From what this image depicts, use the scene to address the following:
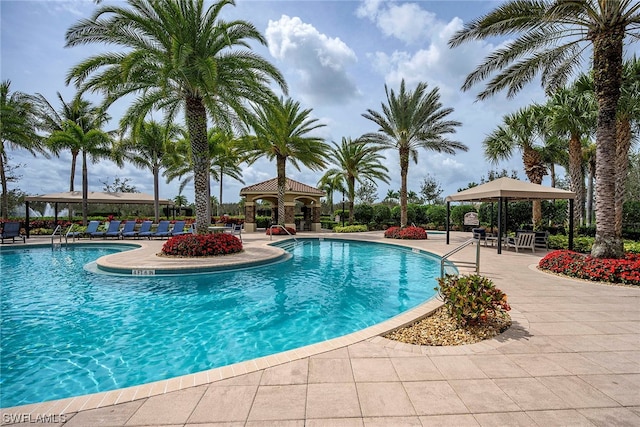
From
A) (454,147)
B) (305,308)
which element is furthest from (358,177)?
(305,308)

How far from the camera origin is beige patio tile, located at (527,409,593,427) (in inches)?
97.4

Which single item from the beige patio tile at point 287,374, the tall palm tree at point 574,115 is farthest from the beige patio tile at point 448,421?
the tall palm tree at point 574,115

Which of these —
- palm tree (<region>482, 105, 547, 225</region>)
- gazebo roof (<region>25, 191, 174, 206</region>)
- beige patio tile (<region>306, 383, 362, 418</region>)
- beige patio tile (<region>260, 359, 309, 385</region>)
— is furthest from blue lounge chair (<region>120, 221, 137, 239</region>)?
palm tree (<region>482, 105, 547, 225</region>)

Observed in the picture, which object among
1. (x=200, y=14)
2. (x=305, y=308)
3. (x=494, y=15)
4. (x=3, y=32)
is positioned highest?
(x=200, y=14)

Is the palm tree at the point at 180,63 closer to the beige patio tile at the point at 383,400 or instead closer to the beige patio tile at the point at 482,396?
the beige patio tile at the point at 383,400

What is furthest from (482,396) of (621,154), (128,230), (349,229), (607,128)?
(349,229)

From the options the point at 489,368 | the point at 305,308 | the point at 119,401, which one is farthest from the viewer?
the point at 305,308

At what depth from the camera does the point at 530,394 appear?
288 cm

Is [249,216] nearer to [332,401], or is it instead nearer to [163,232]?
[163,232]

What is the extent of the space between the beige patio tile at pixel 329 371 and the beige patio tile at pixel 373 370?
8 centimetres

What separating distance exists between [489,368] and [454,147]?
18958 millimetres

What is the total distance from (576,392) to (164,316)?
21.9 ft

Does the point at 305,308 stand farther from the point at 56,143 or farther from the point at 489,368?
the point at 56,143

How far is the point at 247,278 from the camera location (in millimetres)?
9492
